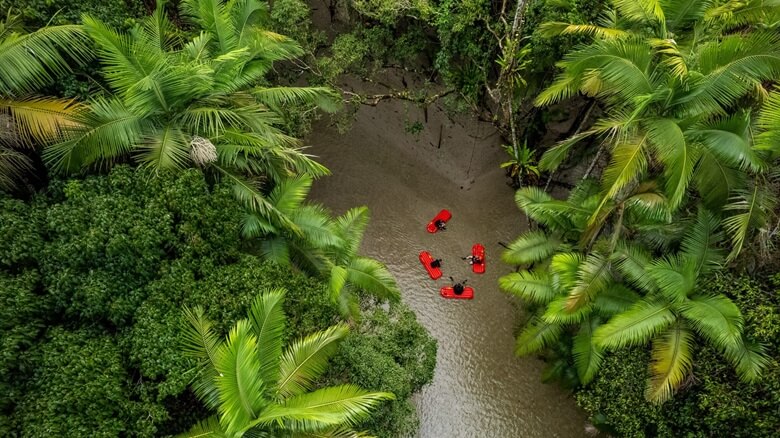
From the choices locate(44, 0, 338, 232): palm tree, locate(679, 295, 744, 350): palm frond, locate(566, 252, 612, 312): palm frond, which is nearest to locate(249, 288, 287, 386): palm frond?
locate(44, 0, 338, 232): palm tree

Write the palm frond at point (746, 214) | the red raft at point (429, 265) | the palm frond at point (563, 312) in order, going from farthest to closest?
the red raft at point (429, 265)
the palm frond at point (563, 312)
the palm frond at point (746, 214)

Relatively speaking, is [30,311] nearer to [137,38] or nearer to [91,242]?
[91,242]

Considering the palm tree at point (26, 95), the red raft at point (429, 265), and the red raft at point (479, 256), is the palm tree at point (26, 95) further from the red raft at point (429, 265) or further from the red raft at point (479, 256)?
the red raft at point (479, 256)

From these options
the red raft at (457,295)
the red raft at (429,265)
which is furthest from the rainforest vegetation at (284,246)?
the red raft at (429,265)

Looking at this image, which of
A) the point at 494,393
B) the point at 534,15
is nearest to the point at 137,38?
the point at 534,15

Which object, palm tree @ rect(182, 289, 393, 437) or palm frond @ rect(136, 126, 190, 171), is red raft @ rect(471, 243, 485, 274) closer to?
palm tree @ rect(182, 289, 393, 437)

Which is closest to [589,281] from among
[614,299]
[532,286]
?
[614,299]

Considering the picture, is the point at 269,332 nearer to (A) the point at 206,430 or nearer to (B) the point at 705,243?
(A) the point at 206,430
